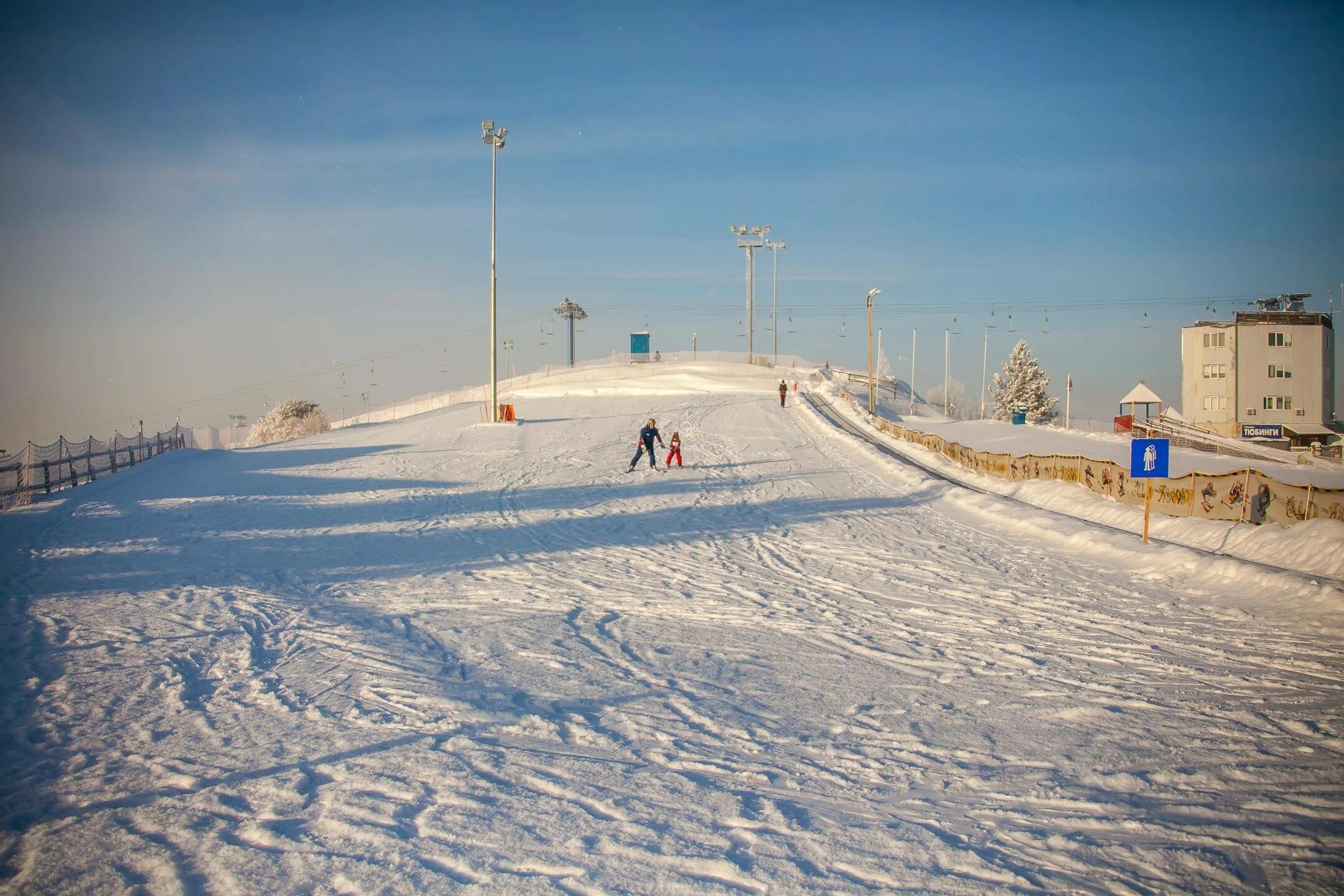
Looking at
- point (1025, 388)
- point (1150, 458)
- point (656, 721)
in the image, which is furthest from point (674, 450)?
point (1025, 388)

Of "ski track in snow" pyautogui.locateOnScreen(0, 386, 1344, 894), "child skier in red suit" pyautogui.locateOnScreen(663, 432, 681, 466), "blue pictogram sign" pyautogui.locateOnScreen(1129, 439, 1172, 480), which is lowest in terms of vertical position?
"ski track in snow" pyautogui.locateOnScreen(0, 386, 1344, 894)

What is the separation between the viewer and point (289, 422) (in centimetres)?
5509

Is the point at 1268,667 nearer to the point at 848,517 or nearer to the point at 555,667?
the point at 555,667

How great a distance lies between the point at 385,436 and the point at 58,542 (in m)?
21.7

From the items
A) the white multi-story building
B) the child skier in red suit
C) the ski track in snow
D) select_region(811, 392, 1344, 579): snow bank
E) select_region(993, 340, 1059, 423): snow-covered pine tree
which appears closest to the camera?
the ski track in snow

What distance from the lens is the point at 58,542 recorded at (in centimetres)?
1573

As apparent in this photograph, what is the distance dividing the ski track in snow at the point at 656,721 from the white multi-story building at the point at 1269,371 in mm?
72692

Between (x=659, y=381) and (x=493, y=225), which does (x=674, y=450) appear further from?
(x=659, y=381)

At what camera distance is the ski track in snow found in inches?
188

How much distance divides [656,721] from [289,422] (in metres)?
54.5

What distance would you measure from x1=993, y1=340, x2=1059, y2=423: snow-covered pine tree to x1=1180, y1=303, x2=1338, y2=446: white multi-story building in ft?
72.0

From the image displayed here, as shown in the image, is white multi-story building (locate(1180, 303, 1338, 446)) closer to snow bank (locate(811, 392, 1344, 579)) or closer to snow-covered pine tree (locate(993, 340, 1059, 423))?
snow-covered pine tree (locate(993, 340, 1059, 423))

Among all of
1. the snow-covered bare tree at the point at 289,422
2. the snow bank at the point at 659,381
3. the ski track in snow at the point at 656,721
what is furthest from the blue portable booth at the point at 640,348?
the ski track in snow at the point at 656,721

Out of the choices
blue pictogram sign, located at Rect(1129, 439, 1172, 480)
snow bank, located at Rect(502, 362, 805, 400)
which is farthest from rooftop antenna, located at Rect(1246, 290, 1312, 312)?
blue pictogram sign, located at Rect(1129, 439, 1172, 480)
